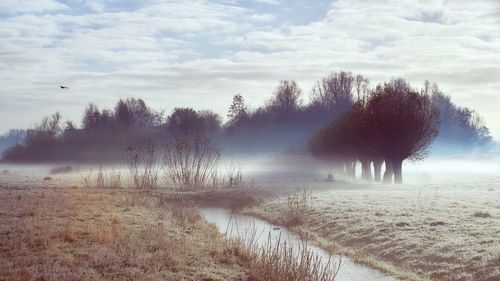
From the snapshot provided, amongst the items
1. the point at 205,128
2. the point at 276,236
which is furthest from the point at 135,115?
the point at 276,236

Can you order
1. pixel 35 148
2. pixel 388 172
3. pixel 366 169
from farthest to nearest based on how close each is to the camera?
pixel 35 148 → pixel 366 169 → pixel 388 172

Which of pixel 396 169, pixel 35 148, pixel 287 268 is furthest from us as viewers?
pixel 35 148

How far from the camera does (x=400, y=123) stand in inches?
2036

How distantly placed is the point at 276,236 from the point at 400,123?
33.4 metres

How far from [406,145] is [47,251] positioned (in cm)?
4127

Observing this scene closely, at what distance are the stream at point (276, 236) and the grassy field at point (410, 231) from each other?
0.49m

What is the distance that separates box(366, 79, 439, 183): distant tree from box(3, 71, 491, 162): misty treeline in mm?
31381

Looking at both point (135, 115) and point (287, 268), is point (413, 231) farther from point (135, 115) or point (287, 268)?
point (135, 115)

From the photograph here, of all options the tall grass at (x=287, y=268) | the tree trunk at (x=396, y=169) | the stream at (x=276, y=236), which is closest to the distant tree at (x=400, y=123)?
the tree trunk at (x=396, y=169)

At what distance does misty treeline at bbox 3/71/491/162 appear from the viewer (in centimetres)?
9044

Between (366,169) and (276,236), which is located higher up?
(366,169)

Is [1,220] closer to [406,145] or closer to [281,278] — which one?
[281,278]

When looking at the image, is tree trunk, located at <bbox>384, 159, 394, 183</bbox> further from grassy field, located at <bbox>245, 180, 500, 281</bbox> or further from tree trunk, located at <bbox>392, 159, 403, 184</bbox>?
grassy field, located at <bbox>245, 180, 500, 281</bbox>

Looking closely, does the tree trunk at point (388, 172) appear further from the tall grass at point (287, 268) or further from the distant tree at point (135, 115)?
the distant tree at point (135, 115)
